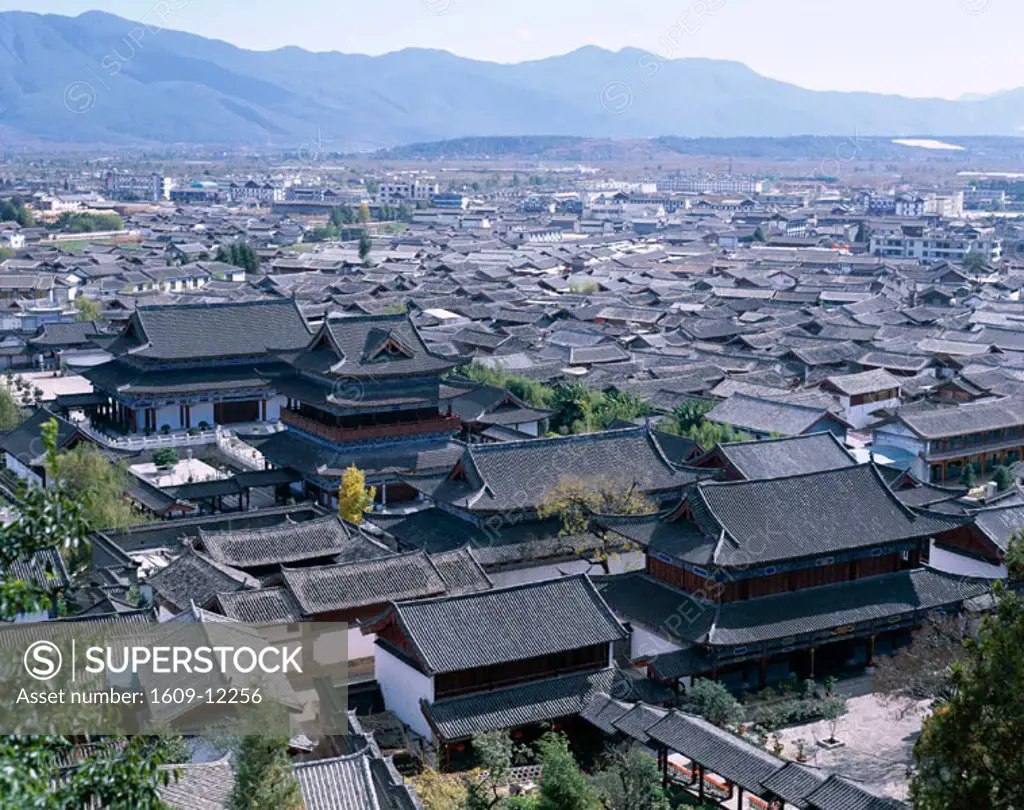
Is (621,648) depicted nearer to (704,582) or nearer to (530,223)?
(704,582)

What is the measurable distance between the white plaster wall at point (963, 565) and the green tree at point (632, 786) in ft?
40.8

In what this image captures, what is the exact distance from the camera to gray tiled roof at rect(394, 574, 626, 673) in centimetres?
2194

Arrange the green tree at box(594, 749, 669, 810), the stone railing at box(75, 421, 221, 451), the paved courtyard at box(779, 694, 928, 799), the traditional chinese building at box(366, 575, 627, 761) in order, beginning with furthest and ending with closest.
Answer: the stone railing at box(75, 421, 221, 451) → the traditional chinese building at box(366, 575, 627, 761) → the paved courtyard at box(779, 694, 928, 799) → the green tree at box(594, 749, 669, 810)

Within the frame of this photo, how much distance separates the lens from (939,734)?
14.0 meters

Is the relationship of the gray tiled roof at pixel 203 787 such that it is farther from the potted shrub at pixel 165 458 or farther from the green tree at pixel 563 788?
the potted shrub at pixel 165 458

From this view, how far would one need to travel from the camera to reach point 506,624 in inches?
894

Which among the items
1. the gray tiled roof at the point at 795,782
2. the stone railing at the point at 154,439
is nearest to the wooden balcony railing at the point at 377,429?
the stone railing at the point at 154,439

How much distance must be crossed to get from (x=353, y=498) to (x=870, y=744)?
15.6 m

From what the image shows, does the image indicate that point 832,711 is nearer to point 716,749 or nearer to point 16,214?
point 716,749

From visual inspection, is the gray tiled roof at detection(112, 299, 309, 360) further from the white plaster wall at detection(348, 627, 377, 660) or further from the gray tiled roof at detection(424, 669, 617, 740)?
the gray tiled roof at detection(424, 669, 617, 740)

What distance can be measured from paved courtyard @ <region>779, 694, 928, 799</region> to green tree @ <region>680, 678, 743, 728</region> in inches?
43.3

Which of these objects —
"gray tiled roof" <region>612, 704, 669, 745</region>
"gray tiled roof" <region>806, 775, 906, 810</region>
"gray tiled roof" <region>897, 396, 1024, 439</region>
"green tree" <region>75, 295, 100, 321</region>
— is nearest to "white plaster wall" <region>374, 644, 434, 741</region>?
"gray tiled roof" <region>612, 704, 669, 745</region>

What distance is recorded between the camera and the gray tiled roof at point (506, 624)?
21.9 metres

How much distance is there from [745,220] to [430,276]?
59.5 metres
